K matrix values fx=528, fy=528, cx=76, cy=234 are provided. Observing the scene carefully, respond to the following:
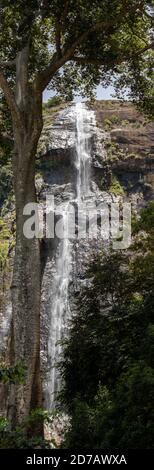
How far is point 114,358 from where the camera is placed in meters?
9.73

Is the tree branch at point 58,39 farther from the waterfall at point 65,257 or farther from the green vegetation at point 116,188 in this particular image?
the green vegetation at point 116,188

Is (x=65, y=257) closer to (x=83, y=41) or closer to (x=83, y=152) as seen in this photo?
(x=83, y=152)

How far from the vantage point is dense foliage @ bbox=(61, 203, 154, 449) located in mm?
5957

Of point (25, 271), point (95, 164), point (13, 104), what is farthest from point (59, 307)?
point (13, 104)

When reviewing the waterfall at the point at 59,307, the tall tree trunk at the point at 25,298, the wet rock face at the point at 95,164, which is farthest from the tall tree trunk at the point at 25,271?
the wet rock face at the point at 95,164

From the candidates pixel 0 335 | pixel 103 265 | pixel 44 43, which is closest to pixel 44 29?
pixel 44 43

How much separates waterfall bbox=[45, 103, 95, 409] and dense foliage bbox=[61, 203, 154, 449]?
5441mm

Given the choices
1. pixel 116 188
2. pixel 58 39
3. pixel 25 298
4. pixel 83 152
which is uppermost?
pixel 83 152

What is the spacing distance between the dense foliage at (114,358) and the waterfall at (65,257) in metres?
5.44

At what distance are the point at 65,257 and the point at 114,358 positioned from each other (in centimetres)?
1634

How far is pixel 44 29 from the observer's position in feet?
44.3

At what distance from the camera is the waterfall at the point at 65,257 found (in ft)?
68.8

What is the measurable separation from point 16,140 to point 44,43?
4700mm

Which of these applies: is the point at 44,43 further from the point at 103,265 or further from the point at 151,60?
the point at 103,265
